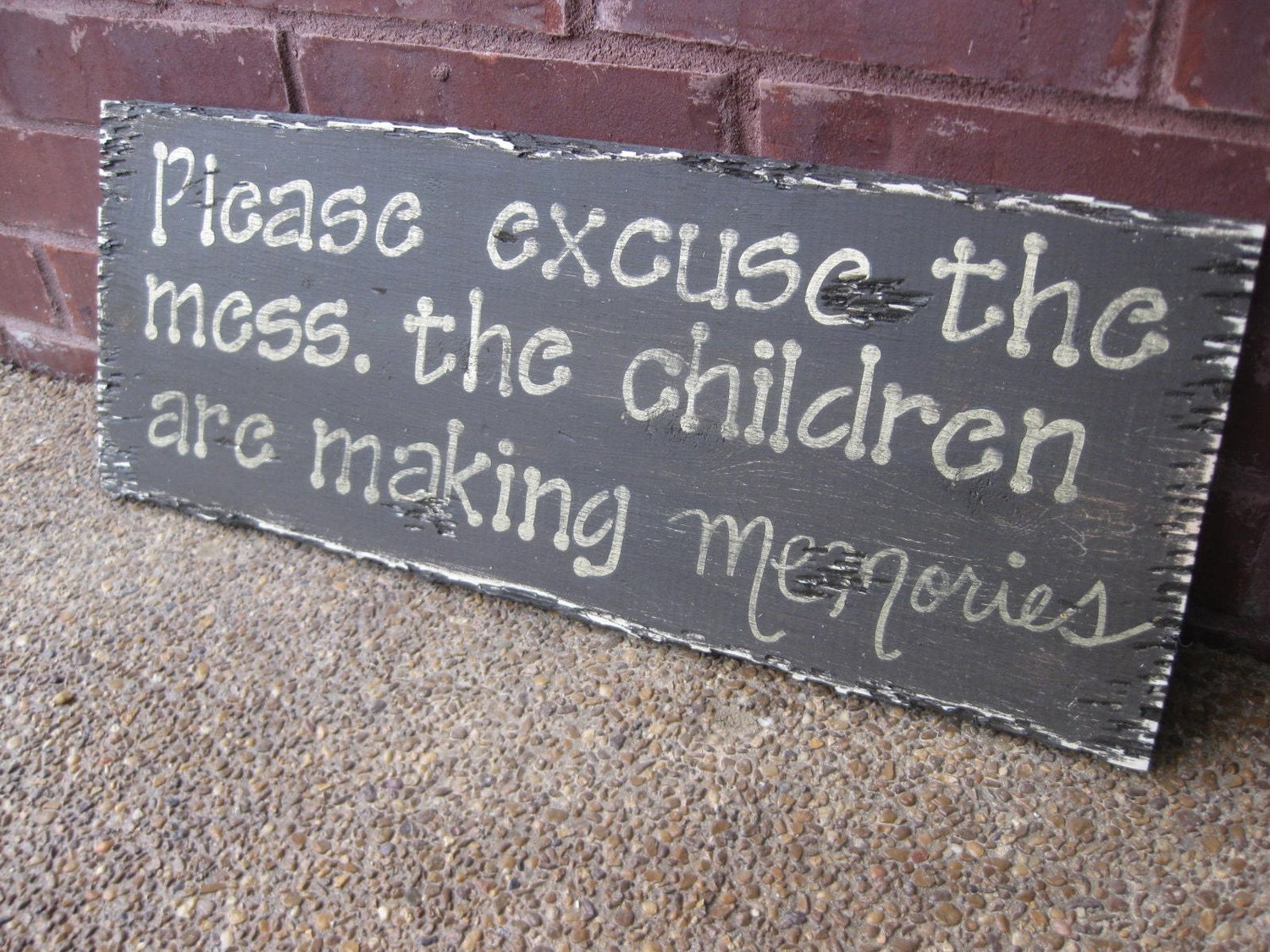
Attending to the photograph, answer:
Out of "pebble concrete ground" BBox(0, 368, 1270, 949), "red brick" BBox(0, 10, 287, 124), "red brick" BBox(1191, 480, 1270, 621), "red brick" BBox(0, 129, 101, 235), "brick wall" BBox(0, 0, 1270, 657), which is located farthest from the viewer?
"red brick" BBox(0, 129, 101, 235)

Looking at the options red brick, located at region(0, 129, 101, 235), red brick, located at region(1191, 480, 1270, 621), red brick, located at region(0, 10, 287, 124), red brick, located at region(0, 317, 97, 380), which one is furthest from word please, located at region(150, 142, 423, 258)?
red brick, located at region(1191, 480, 1270, 621)

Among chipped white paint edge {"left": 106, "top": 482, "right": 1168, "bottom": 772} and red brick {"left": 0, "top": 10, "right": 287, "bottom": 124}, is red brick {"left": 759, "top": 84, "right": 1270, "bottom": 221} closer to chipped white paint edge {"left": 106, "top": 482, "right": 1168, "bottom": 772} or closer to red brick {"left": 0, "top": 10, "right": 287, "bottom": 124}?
chipped white paint edge {"left": 106, "top": 482, "right": 1168, "bottom": 772}

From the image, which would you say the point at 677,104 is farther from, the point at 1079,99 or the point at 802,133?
the point at 1079,99

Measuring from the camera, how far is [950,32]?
36.5 inches

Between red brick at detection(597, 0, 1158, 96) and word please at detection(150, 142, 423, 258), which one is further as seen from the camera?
word please at detection(150, 142, 423, 258)

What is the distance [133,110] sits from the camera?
120 centimetres

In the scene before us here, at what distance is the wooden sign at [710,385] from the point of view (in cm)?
86

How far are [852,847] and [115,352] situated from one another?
103cm

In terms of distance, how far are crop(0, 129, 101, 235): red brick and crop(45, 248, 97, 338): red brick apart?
41 millimetres

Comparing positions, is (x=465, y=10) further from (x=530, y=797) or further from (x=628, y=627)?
(x=530, y=797)

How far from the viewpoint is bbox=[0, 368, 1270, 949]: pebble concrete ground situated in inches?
30.7

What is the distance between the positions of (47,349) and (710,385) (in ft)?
3.91

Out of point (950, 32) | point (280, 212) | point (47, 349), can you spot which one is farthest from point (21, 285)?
point (950, 32)

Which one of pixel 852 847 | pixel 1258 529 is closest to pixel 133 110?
pixel 852 847
